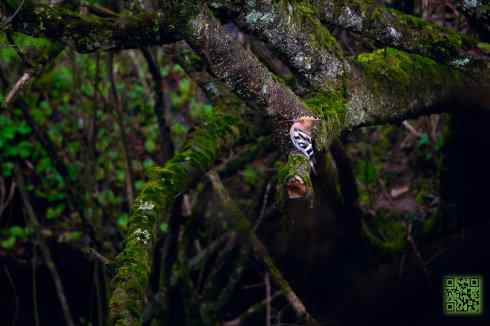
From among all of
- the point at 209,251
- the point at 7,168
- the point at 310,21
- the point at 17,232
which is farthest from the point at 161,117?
the point at 7,168

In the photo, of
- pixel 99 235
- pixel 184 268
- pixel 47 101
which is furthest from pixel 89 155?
pixel 47 101

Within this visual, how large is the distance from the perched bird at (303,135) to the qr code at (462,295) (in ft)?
7.73

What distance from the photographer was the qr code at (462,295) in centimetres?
454

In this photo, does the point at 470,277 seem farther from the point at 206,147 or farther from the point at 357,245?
the point at 206,147

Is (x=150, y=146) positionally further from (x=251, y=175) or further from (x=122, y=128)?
(x=122, y=128)

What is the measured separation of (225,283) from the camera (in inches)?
233

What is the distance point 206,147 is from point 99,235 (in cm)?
229

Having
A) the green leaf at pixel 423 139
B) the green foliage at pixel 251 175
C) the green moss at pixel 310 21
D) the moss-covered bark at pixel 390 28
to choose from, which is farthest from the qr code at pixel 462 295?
the green foliage at pixel 251 175

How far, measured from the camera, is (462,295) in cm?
455

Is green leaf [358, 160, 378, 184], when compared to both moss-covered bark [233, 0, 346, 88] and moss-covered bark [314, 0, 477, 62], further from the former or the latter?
moss-covered bark [233, 0, 346, 88]

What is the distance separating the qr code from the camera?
4.54 m

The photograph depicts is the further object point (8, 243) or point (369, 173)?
point (8, 243)

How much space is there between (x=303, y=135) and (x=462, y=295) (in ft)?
8.08

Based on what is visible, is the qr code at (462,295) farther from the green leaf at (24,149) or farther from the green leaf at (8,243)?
the green leaf at (24,149)
